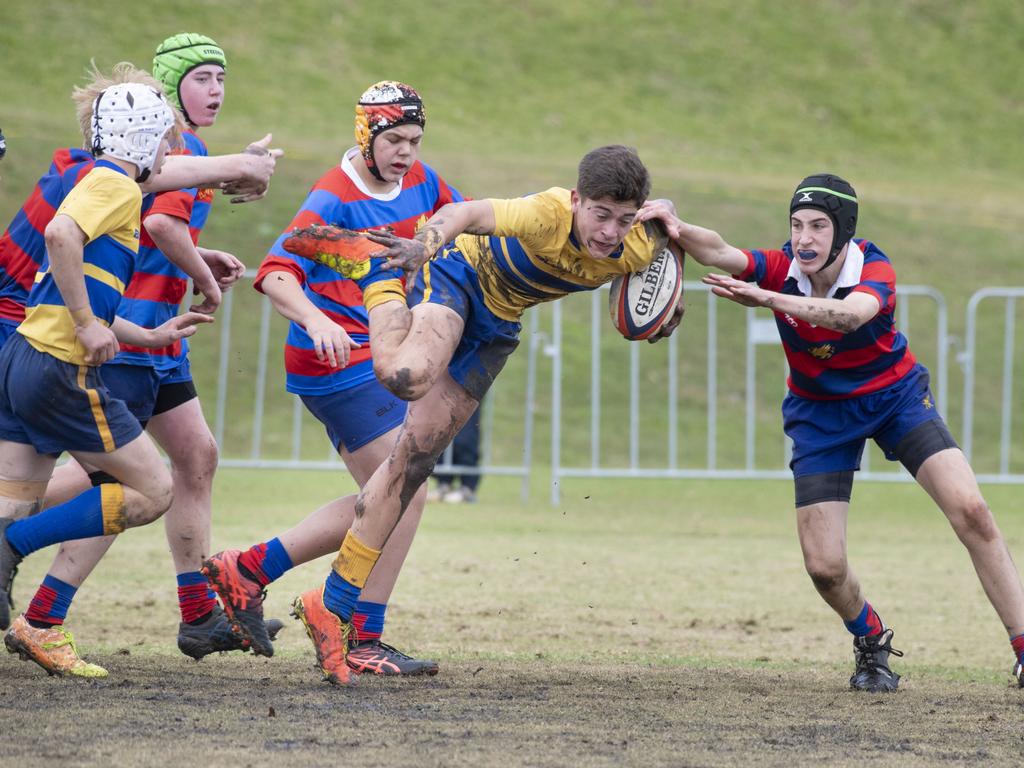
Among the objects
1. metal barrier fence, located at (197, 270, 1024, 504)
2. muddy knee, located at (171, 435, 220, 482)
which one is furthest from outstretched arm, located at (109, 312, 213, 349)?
metal barrier fence, located at (197, 270, 1024, 504)

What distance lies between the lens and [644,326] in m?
5.92

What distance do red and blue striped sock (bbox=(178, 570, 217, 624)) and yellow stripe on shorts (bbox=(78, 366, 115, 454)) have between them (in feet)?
3.91

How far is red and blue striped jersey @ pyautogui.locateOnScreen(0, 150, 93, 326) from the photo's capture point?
5613 mm

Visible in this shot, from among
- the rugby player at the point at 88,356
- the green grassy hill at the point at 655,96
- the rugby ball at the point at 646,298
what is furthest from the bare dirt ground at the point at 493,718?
the green grassy hill at the point at 655,96

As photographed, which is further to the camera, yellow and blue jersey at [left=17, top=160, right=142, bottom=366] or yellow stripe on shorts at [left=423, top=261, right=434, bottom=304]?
yellow stripe on shorts at [left=423, top=261, right=434, bottom=304]

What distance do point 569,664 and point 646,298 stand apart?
1.71m

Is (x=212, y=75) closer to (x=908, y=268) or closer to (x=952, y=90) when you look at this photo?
(x=908, y=268)

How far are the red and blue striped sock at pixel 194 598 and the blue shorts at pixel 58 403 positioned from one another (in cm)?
117

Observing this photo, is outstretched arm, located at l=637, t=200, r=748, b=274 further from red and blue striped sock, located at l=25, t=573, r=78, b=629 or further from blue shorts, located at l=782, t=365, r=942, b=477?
red and blue striped sock, located at l=25, t=573, r=78, b=629

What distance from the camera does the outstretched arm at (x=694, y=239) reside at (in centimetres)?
588

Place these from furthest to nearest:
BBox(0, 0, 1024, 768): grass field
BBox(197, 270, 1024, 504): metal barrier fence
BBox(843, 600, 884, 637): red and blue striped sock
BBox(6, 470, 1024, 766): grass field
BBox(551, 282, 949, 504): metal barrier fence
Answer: BBox(197, 270, 1024, 504): metal barrier fence → BBox(551, 282, 949, 504): metal barrier fence → BBox(843, 600, 884, 637): red and blue striped sock → BBox(0, 0, 1024, 768): grass field → BBox(6, 470, 1024, 766): grass field

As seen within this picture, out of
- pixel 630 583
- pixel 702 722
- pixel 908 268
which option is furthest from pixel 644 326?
pixel 908 268

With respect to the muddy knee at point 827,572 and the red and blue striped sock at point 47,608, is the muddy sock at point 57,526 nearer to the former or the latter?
the red and blue striped sock at point 47,608

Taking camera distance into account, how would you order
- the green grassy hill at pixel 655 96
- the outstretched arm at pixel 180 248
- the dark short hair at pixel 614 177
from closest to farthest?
the dark short hair at pixel 614 177
the outstretched arm at pixel 180 248
the green grassy hill at pixel 655 96
